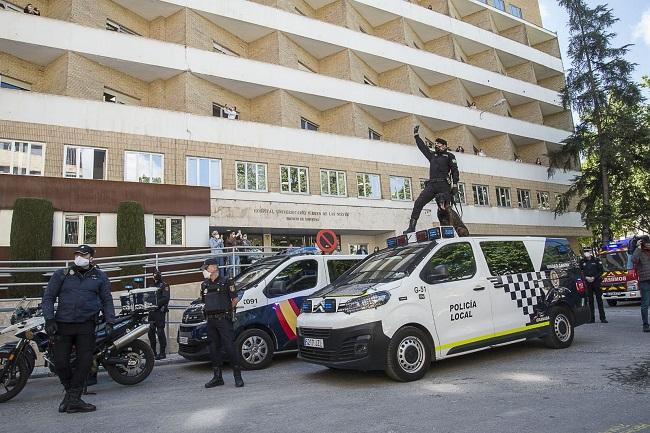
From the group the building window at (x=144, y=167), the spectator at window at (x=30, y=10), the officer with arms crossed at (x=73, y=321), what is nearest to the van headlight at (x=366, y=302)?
the officer with arms crossed at (x=73, y=321)

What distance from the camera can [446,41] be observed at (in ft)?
97.5

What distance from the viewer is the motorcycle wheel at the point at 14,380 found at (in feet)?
19.9

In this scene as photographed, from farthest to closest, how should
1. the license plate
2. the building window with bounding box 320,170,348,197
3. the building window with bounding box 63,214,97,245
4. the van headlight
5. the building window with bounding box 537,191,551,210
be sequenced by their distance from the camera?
the building window with bounding box 537,191,551,210, the building window with bounding box 320,170,348,197, the building window with bounding box 63,214,97,245, the license plate, the van headlight

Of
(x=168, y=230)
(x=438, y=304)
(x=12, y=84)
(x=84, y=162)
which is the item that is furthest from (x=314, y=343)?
(x=12, y=84)

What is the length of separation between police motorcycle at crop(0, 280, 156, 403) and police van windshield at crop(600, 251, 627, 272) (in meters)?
14.5

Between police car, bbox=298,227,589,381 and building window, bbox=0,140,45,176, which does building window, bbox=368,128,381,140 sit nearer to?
building window, bbox=0,140,45,176

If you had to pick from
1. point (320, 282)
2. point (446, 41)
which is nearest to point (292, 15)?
point (446, 41)

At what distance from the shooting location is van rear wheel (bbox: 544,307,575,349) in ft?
24.4

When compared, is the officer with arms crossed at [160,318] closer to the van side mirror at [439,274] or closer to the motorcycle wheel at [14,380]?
the motorcycle wheel at [14,380]

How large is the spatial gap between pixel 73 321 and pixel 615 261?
635 inches

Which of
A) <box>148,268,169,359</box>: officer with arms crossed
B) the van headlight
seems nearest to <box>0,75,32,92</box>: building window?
<box>148,268,169,359</box>: officer with arms crossed

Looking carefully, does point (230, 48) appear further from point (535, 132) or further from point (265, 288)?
point (535, 132)

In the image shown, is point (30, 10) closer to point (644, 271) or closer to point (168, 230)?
point (168, 230)

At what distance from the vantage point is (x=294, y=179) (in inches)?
827
